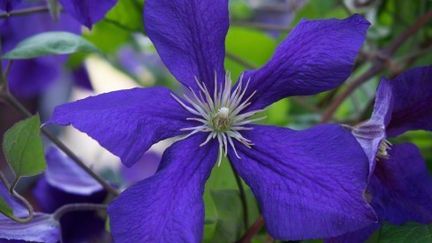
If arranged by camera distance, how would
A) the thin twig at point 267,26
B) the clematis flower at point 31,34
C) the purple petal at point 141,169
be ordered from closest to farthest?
1. the clematis flower at point 31,34
2. the thin twig at point 267,26
3. the purple petal at point 141,169

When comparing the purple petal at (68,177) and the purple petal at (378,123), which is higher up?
the purple petal at (378,123)

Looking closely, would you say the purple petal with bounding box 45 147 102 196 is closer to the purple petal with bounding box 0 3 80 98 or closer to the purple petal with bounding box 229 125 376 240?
the purple petal with bounding box 0 3 80 98

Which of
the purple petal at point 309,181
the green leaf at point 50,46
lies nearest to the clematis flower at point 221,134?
the purple petal at point 309,181

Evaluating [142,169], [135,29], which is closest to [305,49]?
[135,29]

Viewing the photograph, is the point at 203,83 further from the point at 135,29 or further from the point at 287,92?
the point at 135,29

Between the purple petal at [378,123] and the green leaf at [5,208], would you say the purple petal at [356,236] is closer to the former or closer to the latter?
the purple petal at [378,123]

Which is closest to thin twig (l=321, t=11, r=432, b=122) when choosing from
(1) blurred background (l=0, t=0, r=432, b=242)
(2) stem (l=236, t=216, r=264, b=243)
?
(1) blurred background (l=0, t=0, r=432, b=242)
